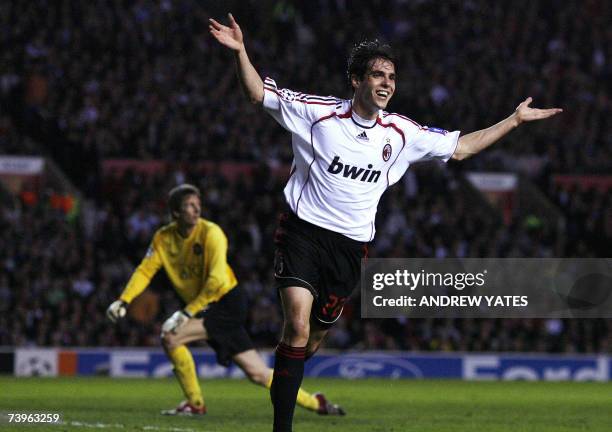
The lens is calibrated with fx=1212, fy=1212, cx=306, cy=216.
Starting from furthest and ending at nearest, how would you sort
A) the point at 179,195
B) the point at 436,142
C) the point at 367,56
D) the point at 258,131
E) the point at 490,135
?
the point at 258,131, the point at 179,195, the point at 490,135, the point at 436,142, the point at 367,56

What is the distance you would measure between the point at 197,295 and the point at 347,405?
297cm

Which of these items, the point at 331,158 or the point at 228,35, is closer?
the point at 228,35

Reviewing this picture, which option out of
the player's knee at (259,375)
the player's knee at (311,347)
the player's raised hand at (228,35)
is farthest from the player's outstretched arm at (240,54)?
the player's knee at (259,375)

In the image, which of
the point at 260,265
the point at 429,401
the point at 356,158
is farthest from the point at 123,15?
the point at 356,158

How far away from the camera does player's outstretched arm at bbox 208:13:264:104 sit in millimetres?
7254

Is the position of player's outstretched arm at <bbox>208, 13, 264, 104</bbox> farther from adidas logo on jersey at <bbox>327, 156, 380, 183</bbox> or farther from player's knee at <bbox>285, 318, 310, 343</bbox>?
player's knee at <bbox>285, 318, 310, 343</bbox>

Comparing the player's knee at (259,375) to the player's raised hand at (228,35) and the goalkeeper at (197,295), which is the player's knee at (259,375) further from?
the player's raised hand at (228,35)

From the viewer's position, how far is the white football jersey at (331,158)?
25.5 ft

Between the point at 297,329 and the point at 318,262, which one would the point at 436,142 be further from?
the point at 297,329

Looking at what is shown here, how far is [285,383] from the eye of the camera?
24.3ft

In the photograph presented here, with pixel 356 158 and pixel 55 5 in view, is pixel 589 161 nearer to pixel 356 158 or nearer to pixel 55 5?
pixel 55 5

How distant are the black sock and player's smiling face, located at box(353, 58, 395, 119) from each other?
161cm

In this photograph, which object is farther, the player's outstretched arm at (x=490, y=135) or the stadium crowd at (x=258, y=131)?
the stadium crowd at (x=258, y=131)

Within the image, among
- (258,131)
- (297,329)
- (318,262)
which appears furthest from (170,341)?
(258,131)
